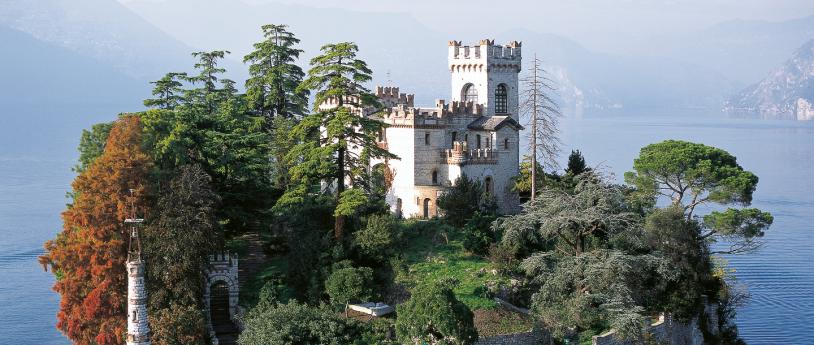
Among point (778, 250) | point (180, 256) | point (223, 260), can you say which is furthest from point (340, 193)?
point (778, 250)

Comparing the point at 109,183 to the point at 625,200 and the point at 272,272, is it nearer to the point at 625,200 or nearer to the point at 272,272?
the point at 272,272

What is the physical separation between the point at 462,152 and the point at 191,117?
12.4 meters

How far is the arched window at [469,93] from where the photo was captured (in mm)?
50094

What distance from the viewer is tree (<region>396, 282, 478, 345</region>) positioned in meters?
32.7

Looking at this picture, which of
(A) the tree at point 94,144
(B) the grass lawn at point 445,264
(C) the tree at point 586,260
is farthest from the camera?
(A) the tree at point 94,144

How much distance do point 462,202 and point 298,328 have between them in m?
13.4

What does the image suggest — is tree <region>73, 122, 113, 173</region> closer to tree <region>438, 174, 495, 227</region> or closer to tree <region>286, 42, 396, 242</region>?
tree <region>286, 42, 396, 242</region>

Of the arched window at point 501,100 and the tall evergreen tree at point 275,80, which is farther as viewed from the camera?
the tall evergreen tree at point 275,80

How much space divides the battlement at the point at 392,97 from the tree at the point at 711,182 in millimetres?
12366

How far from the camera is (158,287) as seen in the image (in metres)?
36.7

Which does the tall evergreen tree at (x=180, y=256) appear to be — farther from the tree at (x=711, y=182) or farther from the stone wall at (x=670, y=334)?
the tree at (x=711, y=182)

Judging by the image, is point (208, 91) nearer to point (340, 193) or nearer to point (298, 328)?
point (340, 193)

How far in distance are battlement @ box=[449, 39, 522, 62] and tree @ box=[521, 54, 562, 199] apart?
431cm

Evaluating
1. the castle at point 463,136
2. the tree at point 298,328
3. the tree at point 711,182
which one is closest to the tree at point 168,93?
the castle at point 463,136
